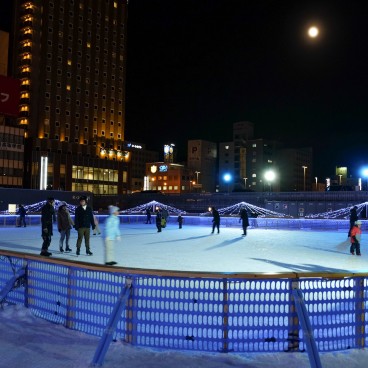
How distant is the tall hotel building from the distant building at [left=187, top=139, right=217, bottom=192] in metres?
29.7

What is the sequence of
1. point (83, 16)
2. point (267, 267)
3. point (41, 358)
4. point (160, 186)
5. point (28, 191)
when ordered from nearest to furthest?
point (41, 358), point (267, 267), point (28, 191), point (83, 16), point (160, 186)

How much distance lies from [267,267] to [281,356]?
252 inches

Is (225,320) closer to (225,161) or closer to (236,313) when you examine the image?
(236,313)

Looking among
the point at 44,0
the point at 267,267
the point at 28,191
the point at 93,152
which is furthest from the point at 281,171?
the point at 267,267

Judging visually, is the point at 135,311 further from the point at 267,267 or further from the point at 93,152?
the point at 93,152

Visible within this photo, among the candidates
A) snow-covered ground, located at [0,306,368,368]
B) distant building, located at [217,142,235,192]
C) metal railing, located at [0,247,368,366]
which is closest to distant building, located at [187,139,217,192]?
distant building, located at [217,142,235,192]

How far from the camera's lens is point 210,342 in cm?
550

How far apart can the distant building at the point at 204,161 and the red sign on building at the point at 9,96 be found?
68.8 metres

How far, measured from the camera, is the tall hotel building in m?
91.2

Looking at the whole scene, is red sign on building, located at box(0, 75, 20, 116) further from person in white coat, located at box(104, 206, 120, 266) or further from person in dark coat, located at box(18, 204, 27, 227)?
person in white coat, located at box(104, 206, 120, 266)

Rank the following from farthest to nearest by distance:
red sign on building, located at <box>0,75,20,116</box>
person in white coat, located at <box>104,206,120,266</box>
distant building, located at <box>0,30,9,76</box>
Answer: distant building, located at <box>0,30,9,76</box> < red sign on building, located at <box>0,75,20,116</box> < person in white coat, located at <box>104,206,120,266</box>

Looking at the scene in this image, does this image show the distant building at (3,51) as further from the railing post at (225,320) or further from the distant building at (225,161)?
the railing post at (225,320)

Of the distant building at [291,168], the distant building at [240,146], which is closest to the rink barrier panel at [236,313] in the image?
the distant building at [240,146]

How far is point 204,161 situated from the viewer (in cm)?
13050
